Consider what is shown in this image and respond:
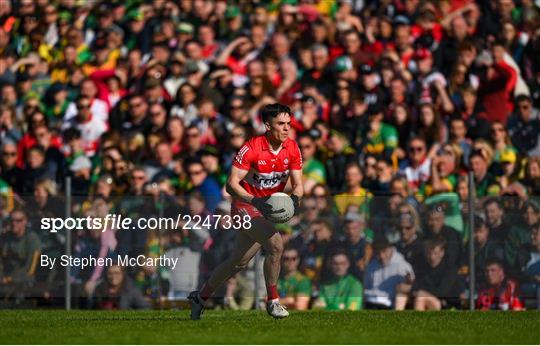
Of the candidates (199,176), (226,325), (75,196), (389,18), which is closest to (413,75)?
(389,18)

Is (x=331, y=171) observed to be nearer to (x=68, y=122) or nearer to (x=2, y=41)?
(x=68, y=122)

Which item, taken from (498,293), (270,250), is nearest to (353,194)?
(498,293)

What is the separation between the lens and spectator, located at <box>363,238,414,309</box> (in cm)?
1619

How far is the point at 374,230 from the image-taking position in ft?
53.8

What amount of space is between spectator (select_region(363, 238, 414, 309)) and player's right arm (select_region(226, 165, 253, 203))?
357 centimetres

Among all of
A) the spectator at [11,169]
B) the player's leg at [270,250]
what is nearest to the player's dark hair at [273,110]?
the player's leg at [270,250]

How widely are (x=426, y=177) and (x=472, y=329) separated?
5.59 m

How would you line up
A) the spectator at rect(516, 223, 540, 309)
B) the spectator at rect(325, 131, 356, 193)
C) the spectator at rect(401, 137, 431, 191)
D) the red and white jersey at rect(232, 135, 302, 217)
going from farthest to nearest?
1. the spectator at rect(325, 131, 356, 193)
2. the spectator at rect(401, 137, 431, 191)
3. the spectator at rect(516, 223, 540, 309)
4. the red and white jersey at rect(232, 135, 302, 217)

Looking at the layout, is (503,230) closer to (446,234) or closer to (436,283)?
(446,234)

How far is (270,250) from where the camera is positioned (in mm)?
13172

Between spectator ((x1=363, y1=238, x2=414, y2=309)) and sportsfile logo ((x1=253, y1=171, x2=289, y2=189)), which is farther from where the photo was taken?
spectator ((x1=363, y1=238, x2=414, y2=309))

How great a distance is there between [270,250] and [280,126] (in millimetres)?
1116

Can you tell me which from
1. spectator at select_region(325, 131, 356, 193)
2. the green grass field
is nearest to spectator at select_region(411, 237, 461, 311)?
the green grass field

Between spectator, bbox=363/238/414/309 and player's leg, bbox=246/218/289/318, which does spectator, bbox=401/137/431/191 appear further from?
player's leg, bbox=246/218/289/318
